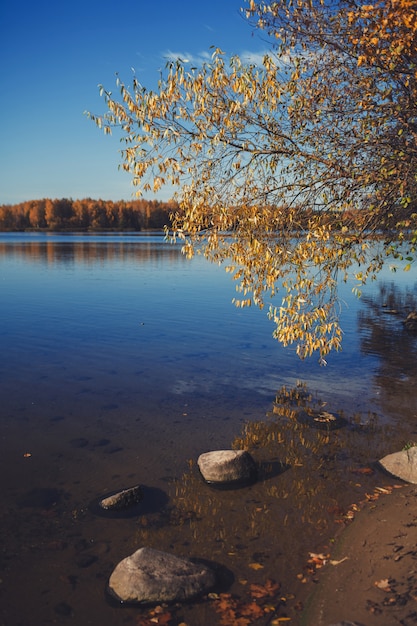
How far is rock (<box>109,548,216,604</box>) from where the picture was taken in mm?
7574

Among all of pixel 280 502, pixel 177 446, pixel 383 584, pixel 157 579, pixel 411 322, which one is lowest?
pixel 280 502

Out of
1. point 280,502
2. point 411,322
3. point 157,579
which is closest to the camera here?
point 157,579

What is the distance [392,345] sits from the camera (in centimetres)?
2488

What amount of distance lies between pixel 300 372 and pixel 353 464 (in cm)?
783

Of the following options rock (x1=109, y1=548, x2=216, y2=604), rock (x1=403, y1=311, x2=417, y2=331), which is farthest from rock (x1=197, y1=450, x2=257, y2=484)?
rock (x1=403, y1=311, x2=417, y2=331)

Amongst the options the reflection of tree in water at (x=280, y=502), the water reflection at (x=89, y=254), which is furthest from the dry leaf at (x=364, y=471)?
the water reflection at (x=89, y=254)

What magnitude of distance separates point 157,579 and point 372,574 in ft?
11.2

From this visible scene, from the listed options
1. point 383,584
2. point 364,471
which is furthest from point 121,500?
point 364,471

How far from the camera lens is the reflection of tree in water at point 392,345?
17.1m

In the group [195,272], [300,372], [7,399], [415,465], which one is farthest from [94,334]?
[195,272]

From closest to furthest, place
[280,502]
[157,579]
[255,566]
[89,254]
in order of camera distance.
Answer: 1. [157,579]
2. [255,566]
3. [280,502]
4. [89,254]

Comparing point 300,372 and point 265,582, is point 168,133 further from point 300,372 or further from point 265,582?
point 300,372

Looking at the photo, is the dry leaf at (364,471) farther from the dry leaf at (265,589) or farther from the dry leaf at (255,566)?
the dry leaf at (265,589)

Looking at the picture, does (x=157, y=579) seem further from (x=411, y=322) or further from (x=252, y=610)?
(x=411, y=322)
